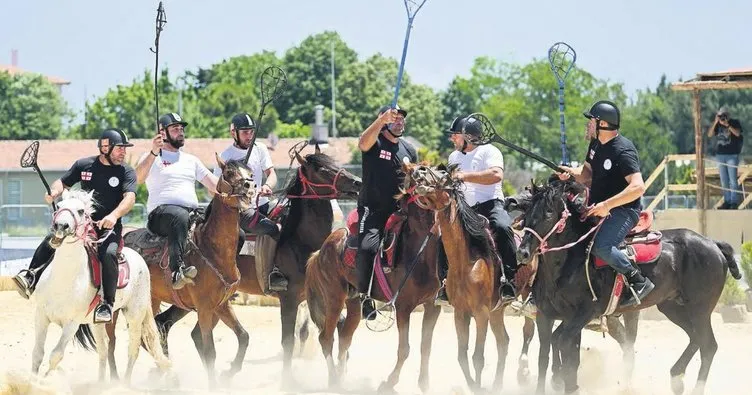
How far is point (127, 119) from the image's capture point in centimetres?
8250

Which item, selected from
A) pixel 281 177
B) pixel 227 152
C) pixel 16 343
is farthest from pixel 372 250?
pixel 281 177

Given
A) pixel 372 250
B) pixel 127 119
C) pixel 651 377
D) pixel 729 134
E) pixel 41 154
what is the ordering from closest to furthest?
pixel 372 250 → pixel 651 377 → pixel 729 134 → pixel 41 154 → pixel 127 119

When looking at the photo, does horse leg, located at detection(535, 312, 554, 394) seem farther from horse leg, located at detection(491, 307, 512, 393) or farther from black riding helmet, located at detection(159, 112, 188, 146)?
black riding helmet, located at detection(159, 112, 188, 146)

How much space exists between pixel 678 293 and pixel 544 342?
5.70 ft

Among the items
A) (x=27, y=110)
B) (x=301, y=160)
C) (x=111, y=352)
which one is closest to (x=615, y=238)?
(x=301, y=160)

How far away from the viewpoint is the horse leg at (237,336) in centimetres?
1393

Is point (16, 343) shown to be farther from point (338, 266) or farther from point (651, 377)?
point (651, 377)

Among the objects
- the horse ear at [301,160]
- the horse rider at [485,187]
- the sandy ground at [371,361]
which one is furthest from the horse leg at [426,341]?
the horse ear at [301,160]

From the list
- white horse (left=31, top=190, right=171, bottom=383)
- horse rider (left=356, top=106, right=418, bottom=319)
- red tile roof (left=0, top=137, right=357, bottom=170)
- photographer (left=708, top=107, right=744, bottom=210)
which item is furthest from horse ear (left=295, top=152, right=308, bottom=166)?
red tile roof (left=0, top=137, right=357, bottom=170)

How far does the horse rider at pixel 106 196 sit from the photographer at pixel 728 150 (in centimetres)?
1621

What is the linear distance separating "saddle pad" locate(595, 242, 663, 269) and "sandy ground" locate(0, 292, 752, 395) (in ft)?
4.48

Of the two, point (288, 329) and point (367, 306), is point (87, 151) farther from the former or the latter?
point (367, 306)

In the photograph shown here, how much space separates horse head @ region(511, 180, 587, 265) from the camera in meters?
11.9

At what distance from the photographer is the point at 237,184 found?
42.8ft
